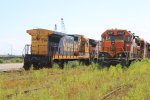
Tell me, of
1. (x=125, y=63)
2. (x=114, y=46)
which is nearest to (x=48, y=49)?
(x=114, y=46)

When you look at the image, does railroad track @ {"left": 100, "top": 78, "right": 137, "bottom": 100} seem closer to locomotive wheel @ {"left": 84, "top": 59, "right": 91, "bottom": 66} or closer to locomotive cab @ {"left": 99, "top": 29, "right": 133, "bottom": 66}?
locomotive cab @ {"left": 99, "top": 29, "right": 133, "bottom": 66}

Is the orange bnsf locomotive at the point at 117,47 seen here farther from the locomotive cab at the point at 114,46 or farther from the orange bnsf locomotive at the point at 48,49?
the orange bnsf locomotive at the point at 48,49

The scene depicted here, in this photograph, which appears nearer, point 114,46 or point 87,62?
point 114,46

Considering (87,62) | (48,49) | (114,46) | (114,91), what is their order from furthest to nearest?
(87,62), (48,49), (114,46), (114,91)

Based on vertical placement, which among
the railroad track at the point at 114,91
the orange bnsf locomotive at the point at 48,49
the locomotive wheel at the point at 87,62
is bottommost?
the railroad track at the point at 114,91

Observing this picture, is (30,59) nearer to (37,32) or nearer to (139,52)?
(37,32)

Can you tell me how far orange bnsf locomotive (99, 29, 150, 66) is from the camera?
24016 mm

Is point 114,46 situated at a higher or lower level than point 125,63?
higher

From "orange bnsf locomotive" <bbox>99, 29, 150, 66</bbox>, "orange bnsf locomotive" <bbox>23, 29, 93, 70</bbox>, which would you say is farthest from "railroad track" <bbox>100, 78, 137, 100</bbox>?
"orange bnsf locomotive" <bbox>23, 29, 93, 70</bbox>

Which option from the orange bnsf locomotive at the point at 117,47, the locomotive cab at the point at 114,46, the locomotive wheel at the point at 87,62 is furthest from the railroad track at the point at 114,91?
A: the locomotive wheel at the point at 87,62

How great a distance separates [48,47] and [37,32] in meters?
1.55

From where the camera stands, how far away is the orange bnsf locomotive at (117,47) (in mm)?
24016

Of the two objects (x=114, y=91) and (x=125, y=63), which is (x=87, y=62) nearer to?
(x=125, y=63)

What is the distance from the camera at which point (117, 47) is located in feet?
80.7
